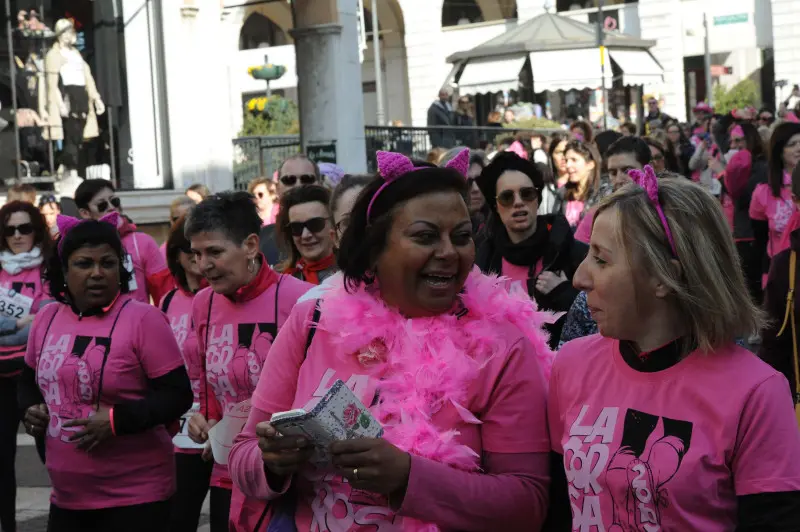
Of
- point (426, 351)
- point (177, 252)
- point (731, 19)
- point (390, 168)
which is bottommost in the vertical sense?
point (426, 351)

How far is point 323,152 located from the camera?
13383 mm

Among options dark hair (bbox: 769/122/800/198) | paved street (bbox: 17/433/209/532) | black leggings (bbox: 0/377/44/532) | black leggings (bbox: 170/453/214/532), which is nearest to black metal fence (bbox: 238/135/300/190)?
paved street (bbox: 17/433/209/532)

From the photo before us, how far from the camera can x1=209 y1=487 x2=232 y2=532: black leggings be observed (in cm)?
504

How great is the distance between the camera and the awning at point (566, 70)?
24.2 meters

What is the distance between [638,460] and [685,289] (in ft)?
1.31

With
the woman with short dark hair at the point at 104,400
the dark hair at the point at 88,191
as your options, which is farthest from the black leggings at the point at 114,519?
the dark hair at the point at 88,191

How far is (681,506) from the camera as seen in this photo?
269 centimetres

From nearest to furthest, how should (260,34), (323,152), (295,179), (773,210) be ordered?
(295,179), (773,210), (323,152), (260,34)

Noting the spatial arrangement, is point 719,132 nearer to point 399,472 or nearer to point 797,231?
point 797,231

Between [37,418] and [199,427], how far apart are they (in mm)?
696

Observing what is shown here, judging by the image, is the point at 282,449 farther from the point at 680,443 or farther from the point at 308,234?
the point at 308,234

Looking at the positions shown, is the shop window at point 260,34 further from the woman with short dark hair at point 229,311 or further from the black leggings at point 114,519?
the black leggings at point 114,519

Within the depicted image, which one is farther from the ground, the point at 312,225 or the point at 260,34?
the point at 260,34

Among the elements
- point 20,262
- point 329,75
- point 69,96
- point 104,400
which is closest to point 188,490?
point 104,400
